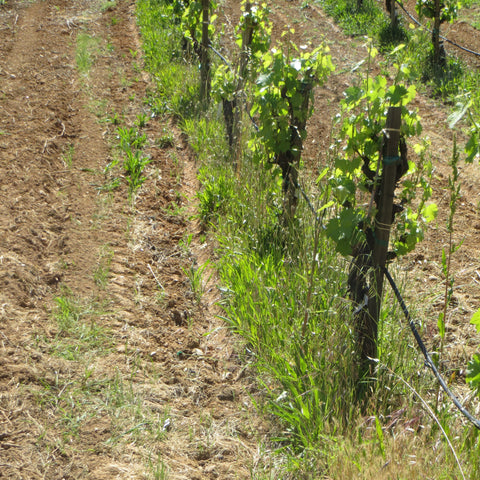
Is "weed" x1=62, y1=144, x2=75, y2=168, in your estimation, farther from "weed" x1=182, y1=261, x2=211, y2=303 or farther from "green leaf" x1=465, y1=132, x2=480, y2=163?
"green leaf" x1=465, y1=132, x2=480, y2=163

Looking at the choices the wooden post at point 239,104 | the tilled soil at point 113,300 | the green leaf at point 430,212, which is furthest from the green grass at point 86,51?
the green leaf at point 430,212

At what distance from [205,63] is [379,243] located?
169 inches

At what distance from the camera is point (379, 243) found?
2918 millimetres

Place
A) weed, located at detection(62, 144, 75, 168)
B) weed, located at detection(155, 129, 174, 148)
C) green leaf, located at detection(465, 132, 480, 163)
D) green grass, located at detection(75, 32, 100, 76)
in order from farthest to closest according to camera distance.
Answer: green grass, located at detection(75, 32, 100, 76) < weed, located at detection(155, 129, 174, 148) < weed, located at detection(62, 144, 75, 168) < green leaf, located at detection(465, 132, 480, 163)

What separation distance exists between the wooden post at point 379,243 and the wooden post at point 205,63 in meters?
3.78

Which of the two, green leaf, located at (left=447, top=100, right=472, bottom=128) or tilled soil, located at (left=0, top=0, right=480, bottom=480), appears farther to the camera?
tilled soil, located at (left=0, top=0, right=480, bottom=480)

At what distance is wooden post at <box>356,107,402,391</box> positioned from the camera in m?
2.77

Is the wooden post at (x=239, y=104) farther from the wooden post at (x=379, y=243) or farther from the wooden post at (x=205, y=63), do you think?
the wooden post at (x=379, y=243)

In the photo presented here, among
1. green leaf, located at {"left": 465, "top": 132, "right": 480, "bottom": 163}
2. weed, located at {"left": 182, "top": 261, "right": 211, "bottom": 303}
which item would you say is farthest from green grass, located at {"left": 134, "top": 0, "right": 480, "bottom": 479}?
green leaf, located at {"left": 465, "top": 132, "right": 480, "bottom": 163}

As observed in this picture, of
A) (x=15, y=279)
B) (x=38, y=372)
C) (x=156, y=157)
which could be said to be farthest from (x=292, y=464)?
(x=156, y=157)

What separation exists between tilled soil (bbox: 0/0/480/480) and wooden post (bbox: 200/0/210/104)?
581mm

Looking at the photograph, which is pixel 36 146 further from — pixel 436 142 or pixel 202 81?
pixel 436 142

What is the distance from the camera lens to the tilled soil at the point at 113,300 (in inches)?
117

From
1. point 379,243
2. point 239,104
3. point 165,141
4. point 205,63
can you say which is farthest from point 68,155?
point 379,243
